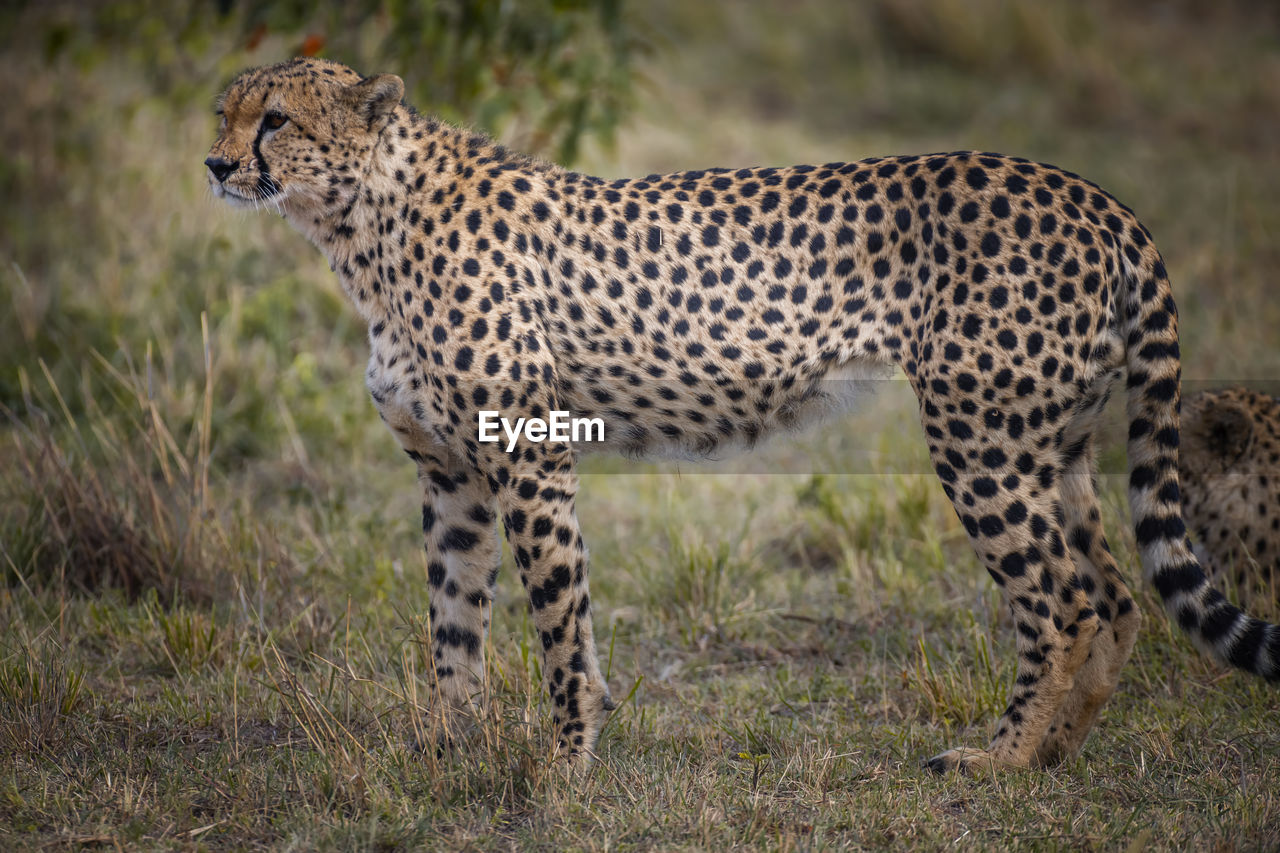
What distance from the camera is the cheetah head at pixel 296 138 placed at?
145 inches

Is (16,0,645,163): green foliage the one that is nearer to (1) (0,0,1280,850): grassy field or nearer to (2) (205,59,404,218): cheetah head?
(1) (0,0,1280,850): grassy field

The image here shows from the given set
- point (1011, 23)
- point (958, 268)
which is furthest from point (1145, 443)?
point (1011, 23)

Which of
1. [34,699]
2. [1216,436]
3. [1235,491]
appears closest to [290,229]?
[34,699]

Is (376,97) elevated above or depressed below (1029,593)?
above

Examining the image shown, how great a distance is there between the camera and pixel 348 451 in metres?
6.00

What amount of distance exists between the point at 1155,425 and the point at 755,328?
3.66 feet

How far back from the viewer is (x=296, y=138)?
369 cm

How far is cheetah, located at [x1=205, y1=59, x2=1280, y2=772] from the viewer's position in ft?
11.4

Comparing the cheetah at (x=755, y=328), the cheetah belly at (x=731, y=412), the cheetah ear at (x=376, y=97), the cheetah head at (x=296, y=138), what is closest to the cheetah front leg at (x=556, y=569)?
the cheetah at (x=755, y=328)

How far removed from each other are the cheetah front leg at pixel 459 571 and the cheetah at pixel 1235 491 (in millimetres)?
2357

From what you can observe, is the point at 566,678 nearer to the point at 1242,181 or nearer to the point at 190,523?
the point at 190,523

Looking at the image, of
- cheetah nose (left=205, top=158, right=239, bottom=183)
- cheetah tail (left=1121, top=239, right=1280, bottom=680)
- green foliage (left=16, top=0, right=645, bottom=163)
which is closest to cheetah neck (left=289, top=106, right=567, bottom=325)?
cheetah nose (left=205, top=158, right=239, bottom=183)

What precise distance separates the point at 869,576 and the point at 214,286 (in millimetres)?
3601

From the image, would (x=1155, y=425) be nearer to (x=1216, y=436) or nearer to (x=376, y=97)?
(x=1216, y=436)
